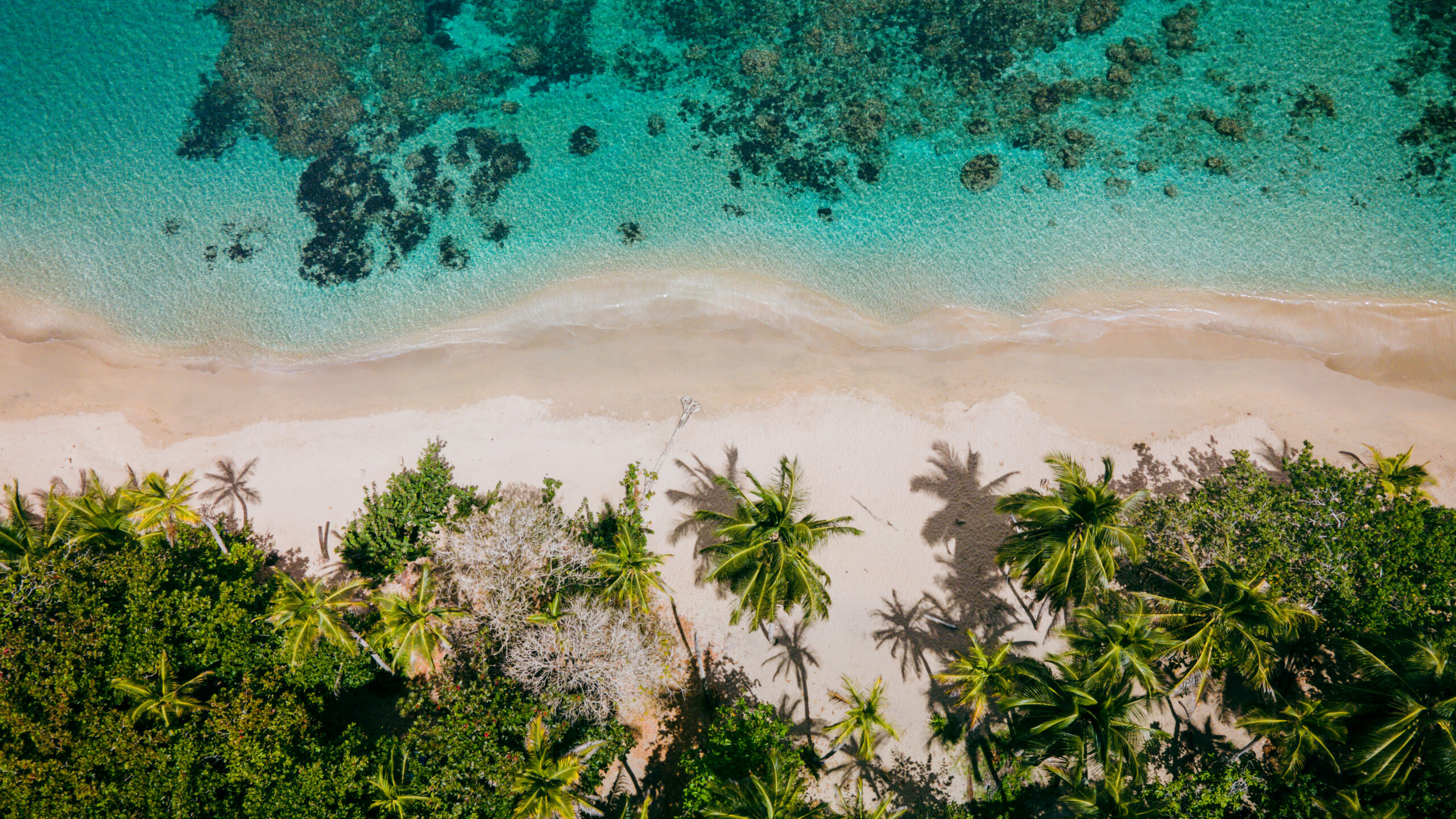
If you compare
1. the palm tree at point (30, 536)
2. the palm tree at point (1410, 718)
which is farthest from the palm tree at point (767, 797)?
the palm tree at point (30, 536)

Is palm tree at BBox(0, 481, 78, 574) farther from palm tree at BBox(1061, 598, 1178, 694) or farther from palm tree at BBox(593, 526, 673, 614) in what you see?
palm tree at BBox(1061, 598, 1178, 694)

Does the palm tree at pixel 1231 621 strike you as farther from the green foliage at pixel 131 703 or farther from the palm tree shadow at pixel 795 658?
the green foliage at pixel 131 703

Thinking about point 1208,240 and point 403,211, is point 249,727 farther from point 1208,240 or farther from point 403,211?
point 1208,240

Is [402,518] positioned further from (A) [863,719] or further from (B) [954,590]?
(B) [954,590]

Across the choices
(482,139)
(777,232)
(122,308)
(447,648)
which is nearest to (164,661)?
(447,648)

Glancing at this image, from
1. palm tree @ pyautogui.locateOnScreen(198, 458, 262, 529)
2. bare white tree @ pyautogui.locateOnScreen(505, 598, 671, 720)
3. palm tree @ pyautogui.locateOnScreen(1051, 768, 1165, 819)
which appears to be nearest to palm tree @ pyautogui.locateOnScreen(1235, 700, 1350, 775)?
palm tree @ pyautogui.locateOnScreen(1051, 768, 1165, 819)
